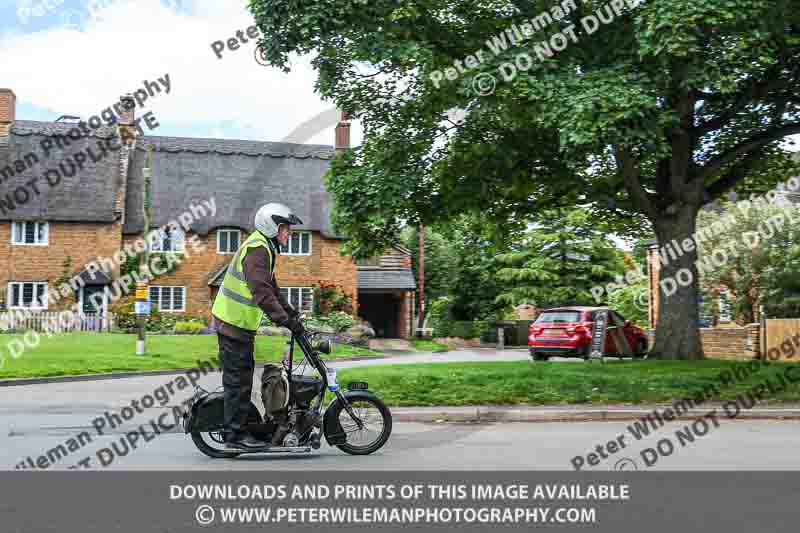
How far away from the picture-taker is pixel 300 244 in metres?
46.8

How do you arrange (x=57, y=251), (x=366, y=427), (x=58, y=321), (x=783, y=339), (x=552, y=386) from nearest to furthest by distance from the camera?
(x=366, y=427) → (x=552, y=386) → (x=783, y=339) → (x=58, y=321) → (x=57, y=251)

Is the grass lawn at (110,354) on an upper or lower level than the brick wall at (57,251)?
lower

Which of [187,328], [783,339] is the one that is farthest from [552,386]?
[187,328]

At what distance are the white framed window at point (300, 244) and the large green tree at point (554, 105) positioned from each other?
2645 cm

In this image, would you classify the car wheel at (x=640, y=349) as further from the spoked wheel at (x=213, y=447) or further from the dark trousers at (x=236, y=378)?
the dark trousers at (x=236, y=378)

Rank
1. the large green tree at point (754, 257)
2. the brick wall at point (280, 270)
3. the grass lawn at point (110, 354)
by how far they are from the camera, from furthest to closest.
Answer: the brick wall at point (280, 270) < the large green tree at point (754, 257) < the grass lawn at point (110, 354)

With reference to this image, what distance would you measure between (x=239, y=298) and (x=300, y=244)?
38.9 m

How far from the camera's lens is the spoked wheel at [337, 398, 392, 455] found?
870 cm

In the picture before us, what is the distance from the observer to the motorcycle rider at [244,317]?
806 centimetres

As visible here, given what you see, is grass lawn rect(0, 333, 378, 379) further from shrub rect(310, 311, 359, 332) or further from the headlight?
the headlight

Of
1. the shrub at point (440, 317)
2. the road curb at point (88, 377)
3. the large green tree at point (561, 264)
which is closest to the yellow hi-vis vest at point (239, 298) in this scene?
the road curb at point (88, 377)

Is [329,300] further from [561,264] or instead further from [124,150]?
[124,150]
